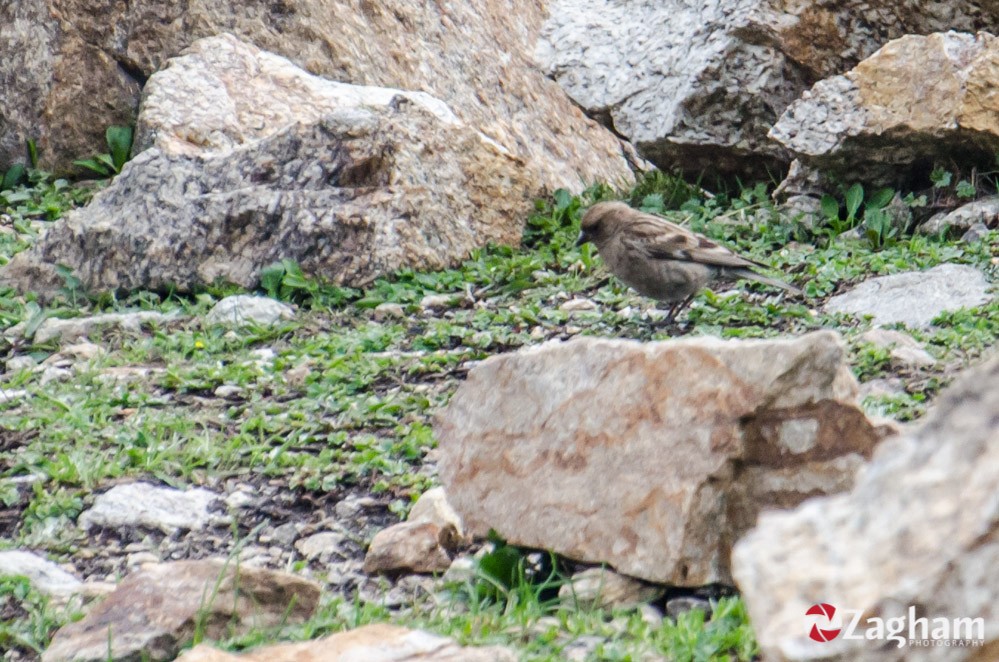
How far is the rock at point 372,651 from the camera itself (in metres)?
2.94

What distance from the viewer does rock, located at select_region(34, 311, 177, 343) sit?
22.2 ft

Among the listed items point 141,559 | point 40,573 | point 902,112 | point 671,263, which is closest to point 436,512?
point 141,559

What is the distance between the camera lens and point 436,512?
174 inches

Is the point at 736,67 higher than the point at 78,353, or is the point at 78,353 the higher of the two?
the point at 736,67

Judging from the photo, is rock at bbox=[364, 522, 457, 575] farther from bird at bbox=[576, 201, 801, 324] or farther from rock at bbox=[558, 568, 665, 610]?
bird at bbox=[576, 201, 801, 324]

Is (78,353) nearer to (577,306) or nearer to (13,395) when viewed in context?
(13,395)

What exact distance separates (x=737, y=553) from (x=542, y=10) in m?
9.30

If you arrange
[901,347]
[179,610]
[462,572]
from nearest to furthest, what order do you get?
[179,610], [462,572], [901,347]

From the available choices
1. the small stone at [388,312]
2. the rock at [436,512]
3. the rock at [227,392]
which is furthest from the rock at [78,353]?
the rock at [436,512]

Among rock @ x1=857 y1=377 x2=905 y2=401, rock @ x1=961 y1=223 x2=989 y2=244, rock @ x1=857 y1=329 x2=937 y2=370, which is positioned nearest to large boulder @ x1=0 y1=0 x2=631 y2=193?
rock @ x1=961 y1=223 x2=989 y2=244

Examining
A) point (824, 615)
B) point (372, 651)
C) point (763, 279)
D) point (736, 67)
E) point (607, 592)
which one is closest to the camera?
point (824, 615)

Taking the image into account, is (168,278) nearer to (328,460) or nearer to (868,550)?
(328,460)

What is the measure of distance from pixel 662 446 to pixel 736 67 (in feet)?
16.5

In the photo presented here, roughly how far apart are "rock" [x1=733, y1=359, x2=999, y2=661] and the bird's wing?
5119mm
